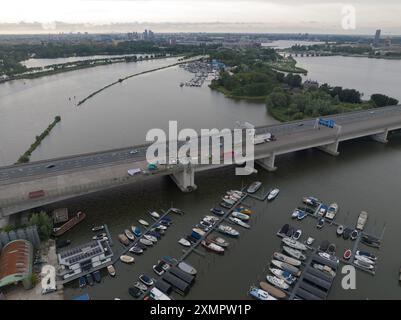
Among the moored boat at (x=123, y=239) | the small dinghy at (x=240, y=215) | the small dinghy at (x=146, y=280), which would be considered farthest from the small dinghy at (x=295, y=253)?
the moored boat at (x=123, y=239)

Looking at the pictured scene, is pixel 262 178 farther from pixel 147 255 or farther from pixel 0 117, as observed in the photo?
pixel 0 117

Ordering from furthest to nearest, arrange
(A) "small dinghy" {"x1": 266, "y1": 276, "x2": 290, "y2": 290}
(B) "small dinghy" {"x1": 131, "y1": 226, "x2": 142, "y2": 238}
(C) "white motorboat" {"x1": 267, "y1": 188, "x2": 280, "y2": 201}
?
(C) "white motorboat" {"x1": 267, "y1": 188, "x2": 280, "y2": 201} → (B) "small dinghy" {"x1": 131, "y1": 226, "x2": 142, "y2": 238} → (A) "small dinghy" {"x1": 266, "y1": 276, "x2": 290, "y2": 290}

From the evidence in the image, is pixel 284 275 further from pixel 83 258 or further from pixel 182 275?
pixel 83 258

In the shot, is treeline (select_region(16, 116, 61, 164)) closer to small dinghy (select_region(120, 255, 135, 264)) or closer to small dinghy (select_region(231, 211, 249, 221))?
small dinghy (select_region(120, 255, 135, 264))

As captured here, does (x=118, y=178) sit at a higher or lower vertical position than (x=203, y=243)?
higher

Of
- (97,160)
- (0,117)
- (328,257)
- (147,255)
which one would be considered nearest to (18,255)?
(147,255)

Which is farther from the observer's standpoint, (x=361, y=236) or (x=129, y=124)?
(x=129, y=124)

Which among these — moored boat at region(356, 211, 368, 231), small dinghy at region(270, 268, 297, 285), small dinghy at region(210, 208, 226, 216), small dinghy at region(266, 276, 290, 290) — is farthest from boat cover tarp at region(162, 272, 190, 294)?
moored boat at region(356, 211, 368, 231)

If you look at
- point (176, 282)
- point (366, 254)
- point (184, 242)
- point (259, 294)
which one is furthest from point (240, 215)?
point (366, 254)
